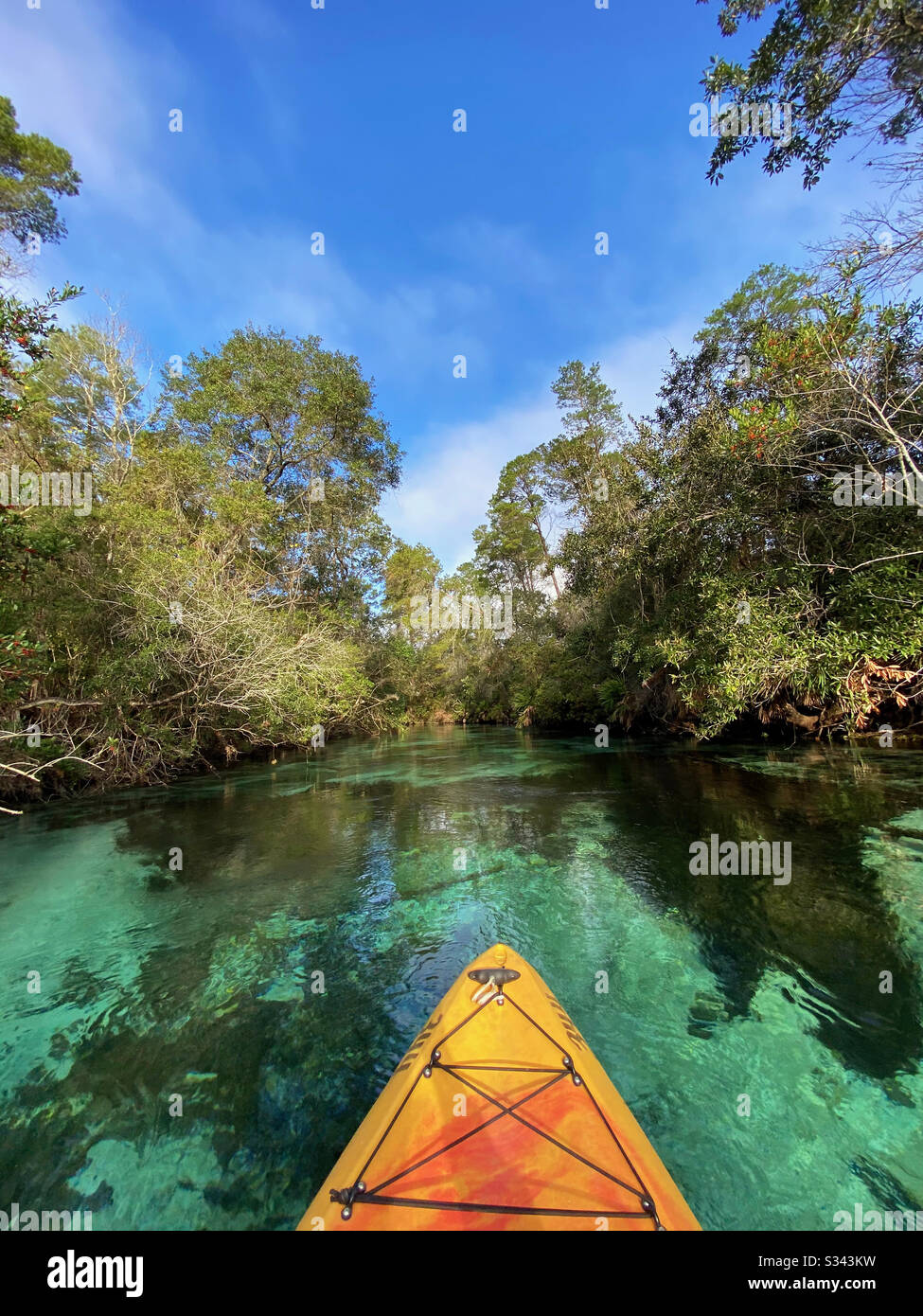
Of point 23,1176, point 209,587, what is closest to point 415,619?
point 209,587

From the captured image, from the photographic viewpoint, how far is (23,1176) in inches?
91.5

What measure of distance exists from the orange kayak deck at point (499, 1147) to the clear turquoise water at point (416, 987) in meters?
0.70

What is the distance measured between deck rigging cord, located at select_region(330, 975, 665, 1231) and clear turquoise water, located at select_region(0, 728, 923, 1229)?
29.4 inches

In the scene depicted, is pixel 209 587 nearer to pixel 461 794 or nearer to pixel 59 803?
pixel 59 803

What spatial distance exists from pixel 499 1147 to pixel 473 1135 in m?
0.11

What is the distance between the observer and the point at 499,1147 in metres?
1.86

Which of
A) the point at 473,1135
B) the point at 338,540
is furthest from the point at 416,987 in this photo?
the point at 338,540

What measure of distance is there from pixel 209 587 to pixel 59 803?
5.40 meters

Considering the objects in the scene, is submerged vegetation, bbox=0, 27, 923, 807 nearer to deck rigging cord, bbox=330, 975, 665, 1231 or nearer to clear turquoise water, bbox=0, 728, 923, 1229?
clear turquoise water, bbox=0, 728, 923, 1229

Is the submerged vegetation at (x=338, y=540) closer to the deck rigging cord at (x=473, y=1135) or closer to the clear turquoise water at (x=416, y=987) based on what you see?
the clear turquoise water at (x=416, y=987)

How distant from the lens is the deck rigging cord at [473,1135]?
158 centimetres

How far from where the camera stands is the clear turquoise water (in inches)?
91.4

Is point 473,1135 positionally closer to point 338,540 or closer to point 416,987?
point 416,987
